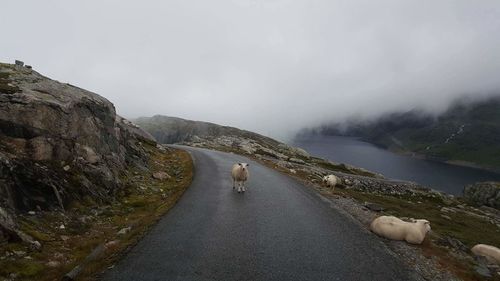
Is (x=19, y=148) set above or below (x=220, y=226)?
above

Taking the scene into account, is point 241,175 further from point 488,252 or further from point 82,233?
point 488,252

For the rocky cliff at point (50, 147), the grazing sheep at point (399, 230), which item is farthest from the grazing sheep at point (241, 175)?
the grazing sheep at point (399, 230)

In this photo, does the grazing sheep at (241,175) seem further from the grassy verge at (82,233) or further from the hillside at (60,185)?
the grassy verge at (82,233)

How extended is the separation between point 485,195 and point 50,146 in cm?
12201

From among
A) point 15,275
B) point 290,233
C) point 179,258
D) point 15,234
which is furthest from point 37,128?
point 290,233

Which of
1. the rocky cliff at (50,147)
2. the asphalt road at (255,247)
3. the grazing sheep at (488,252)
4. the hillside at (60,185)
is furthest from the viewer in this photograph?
the grazing sheep at (488,252)

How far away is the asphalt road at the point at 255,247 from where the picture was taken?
1380 cm

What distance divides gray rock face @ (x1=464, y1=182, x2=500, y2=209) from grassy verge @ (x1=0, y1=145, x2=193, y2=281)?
10908cm

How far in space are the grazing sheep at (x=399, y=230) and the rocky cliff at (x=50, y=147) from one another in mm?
15725

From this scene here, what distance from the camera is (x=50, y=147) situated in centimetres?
2169

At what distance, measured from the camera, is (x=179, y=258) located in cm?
1477

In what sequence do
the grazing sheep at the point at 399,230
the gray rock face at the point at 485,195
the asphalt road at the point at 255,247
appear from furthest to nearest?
the gray rock face at the point at 485,195 → the grazing sheep at the point at 399,230 → the asphalt road at the point at 255,247

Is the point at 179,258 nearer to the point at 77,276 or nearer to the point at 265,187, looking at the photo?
the point at 77,276

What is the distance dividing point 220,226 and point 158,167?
74.4 feet
